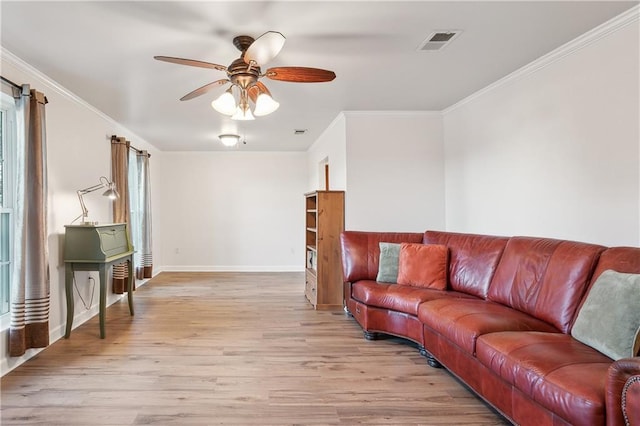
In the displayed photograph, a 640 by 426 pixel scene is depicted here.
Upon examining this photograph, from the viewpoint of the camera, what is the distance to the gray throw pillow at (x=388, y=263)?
396 centimetres

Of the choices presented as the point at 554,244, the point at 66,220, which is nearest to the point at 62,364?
the point at 66,220

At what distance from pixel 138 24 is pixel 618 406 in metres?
3.23

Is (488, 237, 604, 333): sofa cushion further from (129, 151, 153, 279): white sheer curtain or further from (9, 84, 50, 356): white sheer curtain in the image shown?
(129, 151, 153, 279): white sheer curtain

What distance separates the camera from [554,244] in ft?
8.98

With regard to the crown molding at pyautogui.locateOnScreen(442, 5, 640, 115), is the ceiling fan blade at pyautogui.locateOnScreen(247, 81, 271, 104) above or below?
below

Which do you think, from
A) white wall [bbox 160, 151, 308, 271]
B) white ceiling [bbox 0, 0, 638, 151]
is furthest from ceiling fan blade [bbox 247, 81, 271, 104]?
white wall [bbox 160, 151, 308, 271]

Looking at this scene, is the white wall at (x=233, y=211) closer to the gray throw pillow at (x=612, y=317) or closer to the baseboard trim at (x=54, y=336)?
the baseboard trim at (x=54, y=336)

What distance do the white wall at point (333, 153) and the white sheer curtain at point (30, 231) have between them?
315cm

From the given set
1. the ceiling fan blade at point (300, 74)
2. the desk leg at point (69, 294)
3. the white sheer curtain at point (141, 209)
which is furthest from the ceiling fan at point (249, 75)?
the white sheer curtain at point (141, 209)

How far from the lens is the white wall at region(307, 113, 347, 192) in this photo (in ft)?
15.9

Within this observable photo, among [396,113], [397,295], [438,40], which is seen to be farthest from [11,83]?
[396,113]

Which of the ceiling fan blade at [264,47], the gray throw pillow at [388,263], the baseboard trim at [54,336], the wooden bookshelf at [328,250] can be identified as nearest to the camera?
the ceiling fan blade at [264,47]

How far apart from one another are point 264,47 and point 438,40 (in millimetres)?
1367

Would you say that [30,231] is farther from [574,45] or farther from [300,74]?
[574,45]
